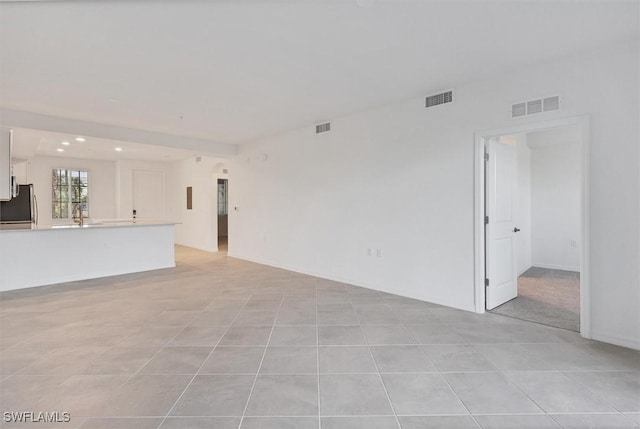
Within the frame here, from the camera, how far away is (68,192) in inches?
339

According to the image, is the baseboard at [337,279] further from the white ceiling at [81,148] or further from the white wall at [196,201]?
the white ceiling at [81,148]

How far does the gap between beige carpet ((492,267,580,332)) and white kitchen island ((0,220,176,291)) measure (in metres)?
6.14

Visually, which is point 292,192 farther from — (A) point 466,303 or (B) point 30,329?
(B) point 30,329

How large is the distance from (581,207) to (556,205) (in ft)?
13.8

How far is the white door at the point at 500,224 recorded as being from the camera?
12.2 ft

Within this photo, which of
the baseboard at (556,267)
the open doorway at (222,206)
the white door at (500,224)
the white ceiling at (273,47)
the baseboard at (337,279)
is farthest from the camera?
the open doorway at (222,206)

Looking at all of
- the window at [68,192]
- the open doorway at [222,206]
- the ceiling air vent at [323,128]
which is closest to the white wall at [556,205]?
the ceiling air vent at [323,128]

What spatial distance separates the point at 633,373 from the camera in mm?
2318

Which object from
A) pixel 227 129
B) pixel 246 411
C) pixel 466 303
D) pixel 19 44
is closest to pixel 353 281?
pixel 466 303

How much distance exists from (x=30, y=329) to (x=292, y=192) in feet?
13.5

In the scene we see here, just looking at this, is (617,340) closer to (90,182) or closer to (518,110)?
(518,110)

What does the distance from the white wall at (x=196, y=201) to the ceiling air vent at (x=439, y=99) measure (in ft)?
18.8

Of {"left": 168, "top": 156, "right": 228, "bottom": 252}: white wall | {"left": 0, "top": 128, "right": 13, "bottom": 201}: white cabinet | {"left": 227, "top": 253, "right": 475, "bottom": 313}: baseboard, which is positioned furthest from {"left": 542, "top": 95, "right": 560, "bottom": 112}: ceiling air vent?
{"left": 0, "top": 128, "right": 13, "bottom": 201}: white cabinet

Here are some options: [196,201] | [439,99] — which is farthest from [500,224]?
[196,201]
